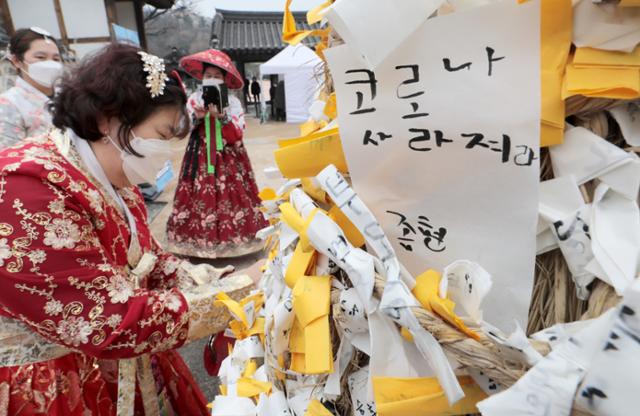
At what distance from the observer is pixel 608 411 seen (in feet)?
0.87

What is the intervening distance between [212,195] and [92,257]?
7.38 feet

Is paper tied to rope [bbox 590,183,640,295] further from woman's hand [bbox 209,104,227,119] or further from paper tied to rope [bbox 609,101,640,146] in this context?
woman's hand [bbox 209,104,227,119]

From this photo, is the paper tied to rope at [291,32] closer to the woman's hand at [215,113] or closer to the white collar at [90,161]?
the white collar at [90,161]

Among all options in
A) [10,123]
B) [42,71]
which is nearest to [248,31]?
[42,71]

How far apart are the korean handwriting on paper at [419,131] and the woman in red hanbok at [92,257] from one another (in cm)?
61

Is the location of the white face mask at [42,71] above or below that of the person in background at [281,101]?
above

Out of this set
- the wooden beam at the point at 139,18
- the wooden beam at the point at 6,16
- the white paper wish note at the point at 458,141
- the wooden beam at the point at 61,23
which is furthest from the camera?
the wooden beam at the point at 139,18

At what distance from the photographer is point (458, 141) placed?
39 cm

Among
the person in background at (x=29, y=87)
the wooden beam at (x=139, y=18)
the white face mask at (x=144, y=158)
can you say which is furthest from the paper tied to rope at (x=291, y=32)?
the wooden beam at (x=139, y=18)

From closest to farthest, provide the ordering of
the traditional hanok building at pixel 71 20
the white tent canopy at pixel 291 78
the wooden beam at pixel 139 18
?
1. the traditional hanok building at pixel 71 20
2. the wooden beam at pixel 139 18
3. the white tent canopy at pixel 291 78

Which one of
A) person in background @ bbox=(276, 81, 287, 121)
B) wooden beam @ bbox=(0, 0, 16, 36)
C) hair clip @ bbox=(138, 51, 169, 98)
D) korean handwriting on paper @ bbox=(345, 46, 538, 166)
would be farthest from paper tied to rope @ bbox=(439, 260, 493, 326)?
person in background @ bbox=(276, 81, 287, 121)

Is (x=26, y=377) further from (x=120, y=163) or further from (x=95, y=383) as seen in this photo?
(x=120, y=163)

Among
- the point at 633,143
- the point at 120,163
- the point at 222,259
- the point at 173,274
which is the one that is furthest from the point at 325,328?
the point at 222,259

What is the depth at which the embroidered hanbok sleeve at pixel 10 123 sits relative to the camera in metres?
1.94
